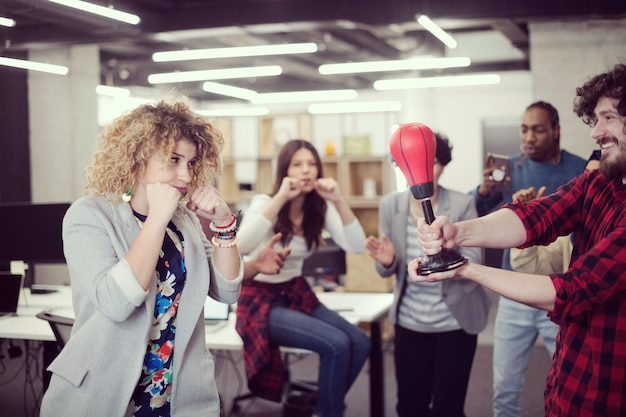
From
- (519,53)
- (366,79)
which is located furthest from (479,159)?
(366,79)

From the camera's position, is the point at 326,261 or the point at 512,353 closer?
the point at 512,353

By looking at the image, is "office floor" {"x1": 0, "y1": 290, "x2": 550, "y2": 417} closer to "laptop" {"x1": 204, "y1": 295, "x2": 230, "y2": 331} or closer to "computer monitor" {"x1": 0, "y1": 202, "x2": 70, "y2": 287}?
"computer monitor" {"x1": 0, "y1": 202, "x2": 70, "y2": 287}

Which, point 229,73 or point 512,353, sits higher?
point 229,73

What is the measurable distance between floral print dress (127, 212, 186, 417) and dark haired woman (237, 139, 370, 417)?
1281mm

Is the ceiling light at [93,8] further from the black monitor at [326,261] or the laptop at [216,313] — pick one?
the laptop at [216,313]

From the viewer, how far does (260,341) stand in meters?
3.26

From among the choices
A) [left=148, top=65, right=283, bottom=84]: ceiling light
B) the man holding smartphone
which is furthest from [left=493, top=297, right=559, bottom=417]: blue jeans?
[left=148, top=65, right=283, bottom=84]: ceiling light

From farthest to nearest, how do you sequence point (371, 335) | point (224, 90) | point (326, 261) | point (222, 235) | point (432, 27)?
point (224, 90), point (432, 27), point (326, 261), point (371, 335), point (222, 235)

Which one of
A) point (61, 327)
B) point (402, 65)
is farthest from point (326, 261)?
point (402, 65)

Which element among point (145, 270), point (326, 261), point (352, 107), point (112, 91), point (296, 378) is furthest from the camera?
point (352, 107)

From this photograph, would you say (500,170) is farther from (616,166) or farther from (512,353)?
(616,166)

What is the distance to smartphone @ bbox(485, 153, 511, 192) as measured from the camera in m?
3.65

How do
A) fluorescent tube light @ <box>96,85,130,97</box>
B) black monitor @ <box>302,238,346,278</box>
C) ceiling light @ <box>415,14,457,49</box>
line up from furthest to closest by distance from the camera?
1. fluorescent tube light @ <box>96,85,130,97</box>
2. ceiling light @ <box>415,14,457,49</box>
3. black monitor @ <box>302,238,346,278</box>

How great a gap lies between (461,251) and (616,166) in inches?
65.5
